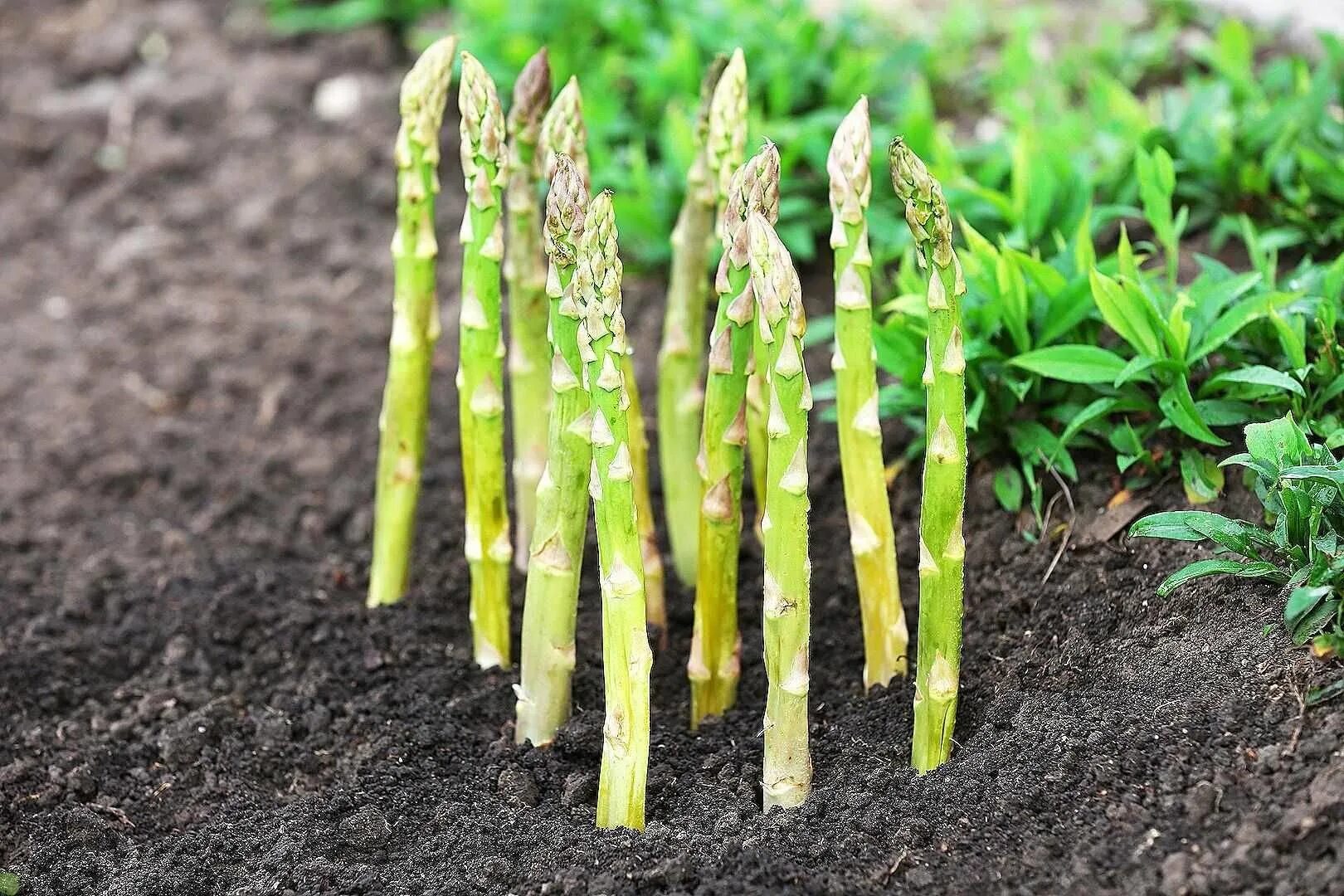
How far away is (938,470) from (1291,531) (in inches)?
25.9

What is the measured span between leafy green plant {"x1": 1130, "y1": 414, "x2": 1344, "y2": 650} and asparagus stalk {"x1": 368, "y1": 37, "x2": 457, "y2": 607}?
5.42ft

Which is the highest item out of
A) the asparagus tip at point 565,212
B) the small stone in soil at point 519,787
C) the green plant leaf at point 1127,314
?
the asparagus tip at point 565,212

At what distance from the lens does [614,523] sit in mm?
2406

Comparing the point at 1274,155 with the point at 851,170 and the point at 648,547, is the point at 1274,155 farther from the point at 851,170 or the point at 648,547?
the point at 648,547

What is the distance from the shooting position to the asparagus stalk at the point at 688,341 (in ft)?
10.2

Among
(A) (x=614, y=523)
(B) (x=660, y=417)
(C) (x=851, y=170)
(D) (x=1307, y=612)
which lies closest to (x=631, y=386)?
(B) (x=660, y=417)

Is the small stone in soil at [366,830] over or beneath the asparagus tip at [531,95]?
beneath

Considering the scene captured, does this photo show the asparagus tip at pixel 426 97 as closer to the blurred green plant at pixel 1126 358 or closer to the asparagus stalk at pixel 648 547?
the asparagus stalk at pixel 648 547

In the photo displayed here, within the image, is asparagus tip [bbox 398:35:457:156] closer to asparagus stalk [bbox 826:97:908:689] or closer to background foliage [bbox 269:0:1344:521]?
asparagus stalk [bbox 826:97:908:689]

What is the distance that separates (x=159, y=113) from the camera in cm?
609

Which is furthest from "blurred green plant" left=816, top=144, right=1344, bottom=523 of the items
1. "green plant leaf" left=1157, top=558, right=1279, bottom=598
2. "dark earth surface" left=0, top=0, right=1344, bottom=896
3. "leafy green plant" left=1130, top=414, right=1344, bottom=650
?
"green plant leaf" left=1157, top=558, right=1279, bottom=598

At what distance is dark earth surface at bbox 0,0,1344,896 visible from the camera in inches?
90.4

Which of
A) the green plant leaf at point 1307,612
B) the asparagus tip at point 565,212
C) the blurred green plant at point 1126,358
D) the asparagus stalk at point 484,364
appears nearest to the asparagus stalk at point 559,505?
the asparagus tip at point 565,212

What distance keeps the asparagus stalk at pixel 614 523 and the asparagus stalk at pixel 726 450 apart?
232mm
